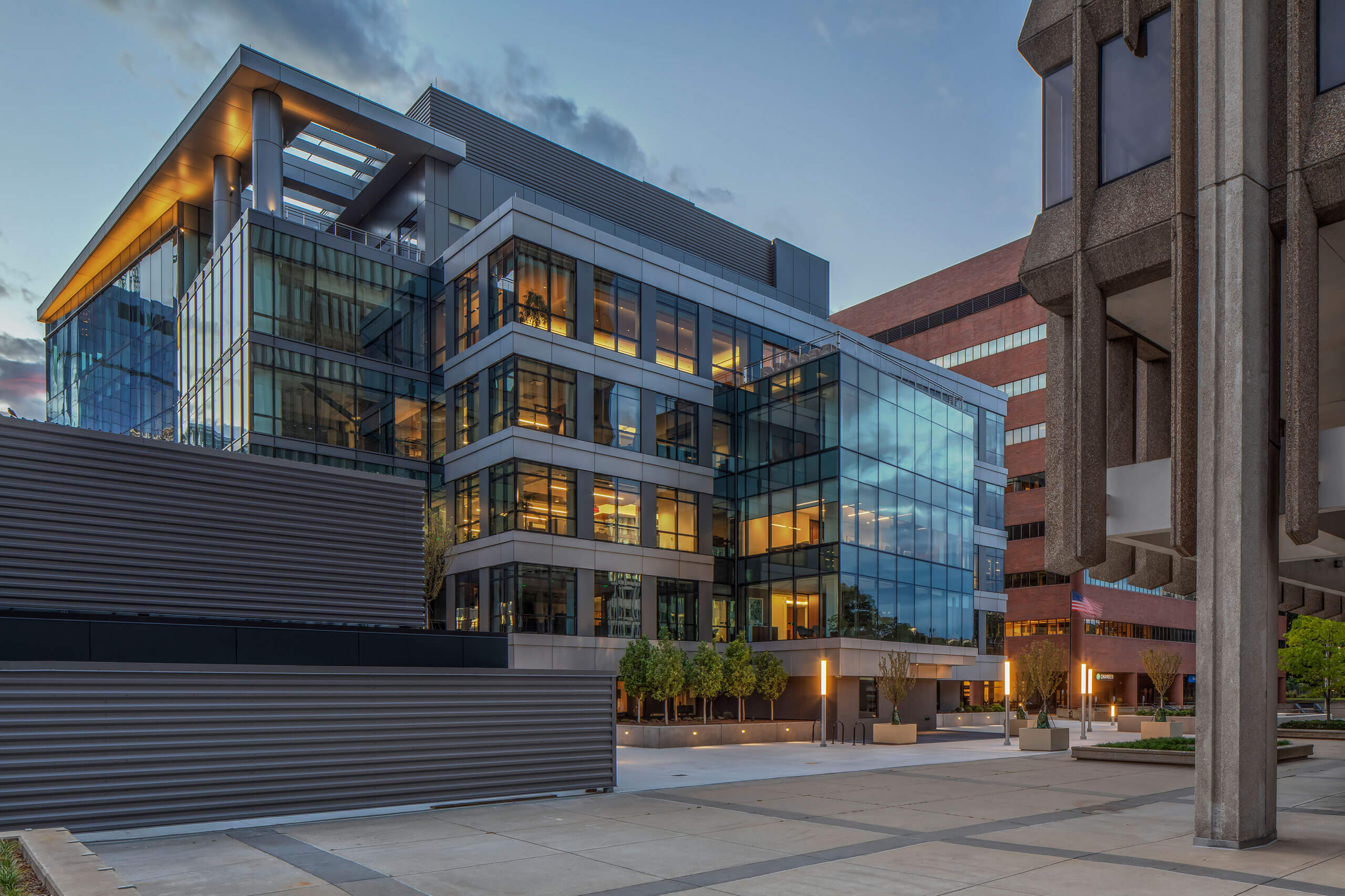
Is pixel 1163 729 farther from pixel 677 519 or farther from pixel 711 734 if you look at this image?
pixel 677 519

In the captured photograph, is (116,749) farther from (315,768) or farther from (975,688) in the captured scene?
(975,688)

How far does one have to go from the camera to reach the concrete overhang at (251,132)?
138 feet

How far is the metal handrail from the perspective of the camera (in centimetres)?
4575

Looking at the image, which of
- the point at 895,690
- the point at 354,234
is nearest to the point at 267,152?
the point at 354,234

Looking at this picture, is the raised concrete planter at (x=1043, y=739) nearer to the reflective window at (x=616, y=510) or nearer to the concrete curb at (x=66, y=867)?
the reflective window at (x=616, y=510)

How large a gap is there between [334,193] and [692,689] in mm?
32347

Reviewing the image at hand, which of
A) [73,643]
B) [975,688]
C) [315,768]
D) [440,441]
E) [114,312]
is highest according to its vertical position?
[114,312]

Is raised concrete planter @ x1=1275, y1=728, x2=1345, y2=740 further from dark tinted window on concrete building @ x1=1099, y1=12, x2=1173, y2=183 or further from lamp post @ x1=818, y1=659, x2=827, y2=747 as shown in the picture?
dark tinted window on concrete building @ x1=1099, y1=12, x2=1173, y2=183

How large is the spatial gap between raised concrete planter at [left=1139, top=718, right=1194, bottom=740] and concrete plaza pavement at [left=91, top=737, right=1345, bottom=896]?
23.2 m

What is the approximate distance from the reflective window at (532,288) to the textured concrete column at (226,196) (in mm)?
14181

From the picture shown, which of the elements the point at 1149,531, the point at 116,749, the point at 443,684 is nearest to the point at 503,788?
the point at 443,684

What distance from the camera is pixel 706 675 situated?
35.5 m

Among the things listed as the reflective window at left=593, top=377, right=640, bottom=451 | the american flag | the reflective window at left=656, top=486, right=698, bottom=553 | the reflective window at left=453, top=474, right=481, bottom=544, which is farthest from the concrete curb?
the american flag

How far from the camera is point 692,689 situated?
35.3 m
